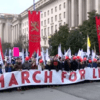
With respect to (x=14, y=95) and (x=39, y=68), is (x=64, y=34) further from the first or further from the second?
(x=14, y=95)

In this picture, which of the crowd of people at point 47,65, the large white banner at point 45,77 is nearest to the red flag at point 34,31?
the crowd of people at point 47,65

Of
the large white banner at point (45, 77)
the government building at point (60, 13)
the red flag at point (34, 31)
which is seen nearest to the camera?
the large white banner at point (45, 77)

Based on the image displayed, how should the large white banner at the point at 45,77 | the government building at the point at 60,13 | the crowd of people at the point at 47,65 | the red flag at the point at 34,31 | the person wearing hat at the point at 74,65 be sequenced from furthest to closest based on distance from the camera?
the government building at the point at 60,13 < the red flag at the point at 34,31 < the person wearing hat at the point at 74,65 < the crowd of people at the point at 47,65 < the large white banner at the point at 45,77

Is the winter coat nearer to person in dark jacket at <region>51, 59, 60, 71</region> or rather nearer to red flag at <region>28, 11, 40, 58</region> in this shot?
person in dark jacket at <region>51, 59, 60, 71</region>

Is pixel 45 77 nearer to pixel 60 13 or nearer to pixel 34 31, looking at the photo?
pixel 34 31

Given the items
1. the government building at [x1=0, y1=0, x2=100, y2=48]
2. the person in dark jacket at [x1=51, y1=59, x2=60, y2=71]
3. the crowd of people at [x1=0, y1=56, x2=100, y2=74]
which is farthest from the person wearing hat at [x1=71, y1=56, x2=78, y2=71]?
the government building at [x1=0, y1=0, x2=100, y2=48]

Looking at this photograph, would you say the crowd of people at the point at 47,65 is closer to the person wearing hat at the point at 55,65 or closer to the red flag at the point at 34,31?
the person wearing hat at the point at 55,65

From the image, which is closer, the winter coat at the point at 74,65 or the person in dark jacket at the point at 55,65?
the person in dark jacket at the point at 55,65

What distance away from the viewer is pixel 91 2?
4441cm

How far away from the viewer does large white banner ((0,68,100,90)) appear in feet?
34.5

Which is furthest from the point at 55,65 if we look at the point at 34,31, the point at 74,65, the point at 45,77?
the point at 34,31

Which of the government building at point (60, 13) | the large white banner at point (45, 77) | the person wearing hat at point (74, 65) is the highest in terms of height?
the government building at point (60, 13)

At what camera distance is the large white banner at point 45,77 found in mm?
10516

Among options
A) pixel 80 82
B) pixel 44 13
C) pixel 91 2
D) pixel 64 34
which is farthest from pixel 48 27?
pixel 80 82
